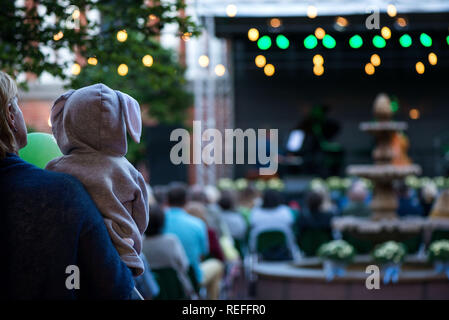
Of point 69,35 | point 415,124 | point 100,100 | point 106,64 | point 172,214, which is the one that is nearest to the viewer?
point 100,100

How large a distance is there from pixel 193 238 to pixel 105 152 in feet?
11.6

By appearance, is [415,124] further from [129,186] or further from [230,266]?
[129,186]

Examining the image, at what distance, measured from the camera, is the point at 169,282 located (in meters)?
4.75

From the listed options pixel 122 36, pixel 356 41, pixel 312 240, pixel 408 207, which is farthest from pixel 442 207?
pixel 122 36

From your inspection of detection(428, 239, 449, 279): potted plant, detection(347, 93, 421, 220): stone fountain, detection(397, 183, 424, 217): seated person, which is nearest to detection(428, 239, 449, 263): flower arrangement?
detection(428, 239, 449, 279): potted plant

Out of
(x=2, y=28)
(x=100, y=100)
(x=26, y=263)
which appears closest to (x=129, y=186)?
(x=100, y=100)

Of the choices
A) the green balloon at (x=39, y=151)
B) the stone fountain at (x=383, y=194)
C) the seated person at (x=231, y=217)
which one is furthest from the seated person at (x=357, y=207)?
the green balloon at (x=39, y=151)

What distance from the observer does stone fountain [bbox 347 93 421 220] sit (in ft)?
29.1

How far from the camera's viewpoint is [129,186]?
2.21 m

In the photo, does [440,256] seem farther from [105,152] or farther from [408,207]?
[105,152]

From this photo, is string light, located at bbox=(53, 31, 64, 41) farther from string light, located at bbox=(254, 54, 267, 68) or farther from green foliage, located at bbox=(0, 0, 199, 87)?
string light, located at bbox=(254, 54, 267, 68)

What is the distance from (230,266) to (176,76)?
348 cm

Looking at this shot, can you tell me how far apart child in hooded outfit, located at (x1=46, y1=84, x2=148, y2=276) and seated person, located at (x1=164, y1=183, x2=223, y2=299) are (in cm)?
332

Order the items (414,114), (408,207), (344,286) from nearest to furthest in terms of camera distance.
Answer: (344,286), (408,207), (414,114)
